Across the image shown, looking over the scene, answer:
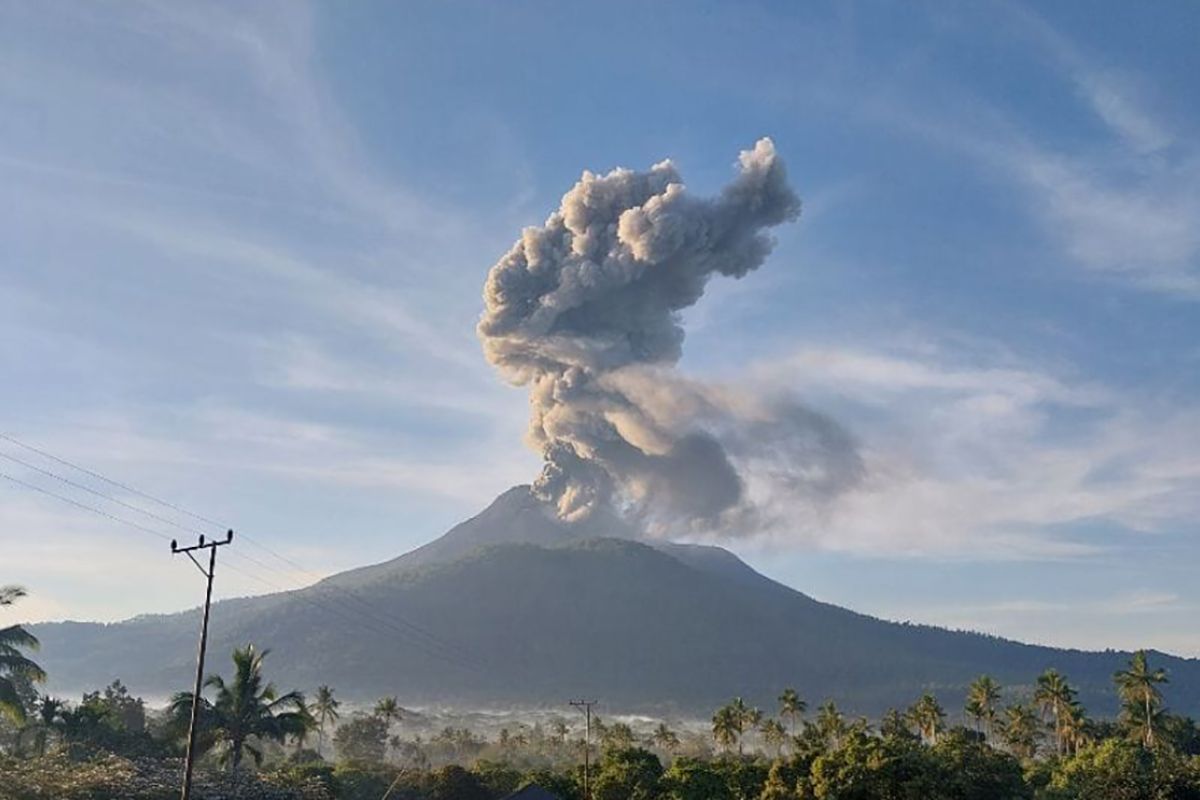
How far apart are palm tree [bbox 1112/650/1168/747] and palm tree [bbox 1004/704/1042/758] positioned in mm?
9581

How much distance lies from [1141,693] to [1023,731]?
40.7 feet

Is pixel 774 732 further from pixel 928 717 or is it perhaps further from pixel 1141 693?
pixel 1141 693

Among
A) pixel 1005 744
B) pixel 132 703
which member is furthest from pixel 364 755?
pixel 1005 744

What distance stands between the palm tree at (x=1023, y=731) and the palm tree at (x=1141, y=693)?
9581mm

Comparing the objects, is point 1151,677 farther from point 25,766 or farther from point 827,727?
point 25,766

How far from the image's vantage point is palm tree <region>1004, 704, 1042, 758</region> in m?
97.1

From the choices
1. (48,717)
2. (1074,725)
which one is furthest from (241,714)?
(1074,725)

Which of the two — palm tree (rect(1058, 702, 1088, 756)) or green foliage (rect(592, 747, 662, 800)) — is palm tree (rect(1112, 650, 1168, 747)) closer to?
palm tree (rect(1058, 702, 1088, 756))

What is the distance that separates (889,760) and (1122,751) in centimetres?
1558

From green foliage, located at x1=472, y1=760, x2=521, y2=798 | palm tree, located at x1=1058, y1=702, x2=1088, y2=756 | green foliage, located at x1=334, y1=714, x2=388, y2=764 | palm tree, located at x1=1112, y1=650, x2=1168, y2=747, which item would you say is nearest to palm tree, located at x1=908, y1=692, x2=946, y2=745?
palm tree, located at x1=1058, y1=702, x2=1088, y2=756

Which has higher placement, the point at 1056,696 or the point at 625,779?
the point at 1056,696

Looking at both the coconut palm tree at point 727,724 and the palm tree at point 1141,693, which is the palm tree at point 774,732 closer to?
the coconut palm tree at point 727,724

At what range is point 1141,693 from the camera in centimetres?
8781

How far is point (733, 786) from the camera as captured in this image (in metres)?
66.1
